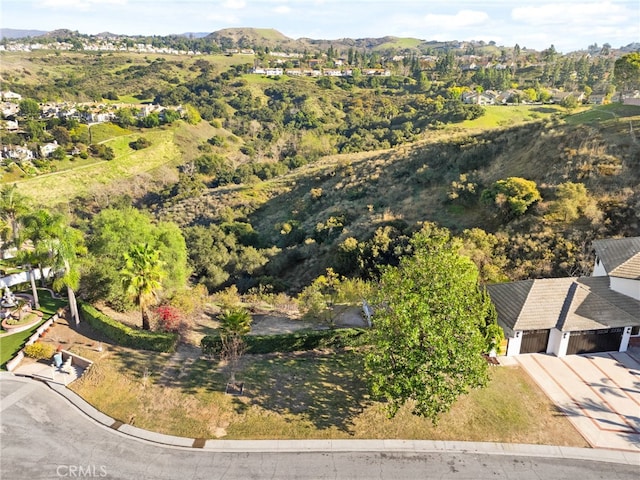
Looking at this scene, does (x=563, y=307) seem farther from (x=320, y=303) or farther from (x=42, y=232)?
(x=42, y=232)

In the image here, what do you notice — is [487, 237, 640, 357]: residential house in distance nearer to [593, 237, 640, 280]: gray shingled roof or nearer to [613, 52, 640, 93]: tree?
[593, 237, 640, 280]: gray shingled roof

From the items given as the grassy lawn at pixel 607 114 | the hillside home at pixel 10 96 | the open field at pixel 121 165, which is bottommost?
the open field at pixel 121 165

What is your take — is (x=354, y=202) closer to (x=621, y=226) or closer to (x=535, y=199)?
(x=535, y=199)

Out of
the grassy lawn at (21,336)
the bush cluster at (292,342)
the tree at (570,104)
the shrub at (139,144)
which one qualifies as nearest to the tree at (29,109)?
the shrub at (139,144)

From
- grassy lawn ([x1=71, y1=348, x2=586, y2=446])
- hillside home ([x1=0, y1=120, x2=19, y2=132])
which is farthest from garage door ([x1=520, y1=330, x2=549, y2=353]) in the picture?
hillside home ([x1=0, y1=120, x2=19, y2=132])

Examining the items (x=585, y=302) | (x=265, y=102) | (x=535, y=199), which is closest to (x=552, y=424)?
(x=585, y=302)

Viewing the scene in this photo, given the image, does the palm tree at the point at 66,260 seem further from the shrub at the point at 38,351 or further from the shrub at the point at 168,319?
the shrub at the point at 168,319
